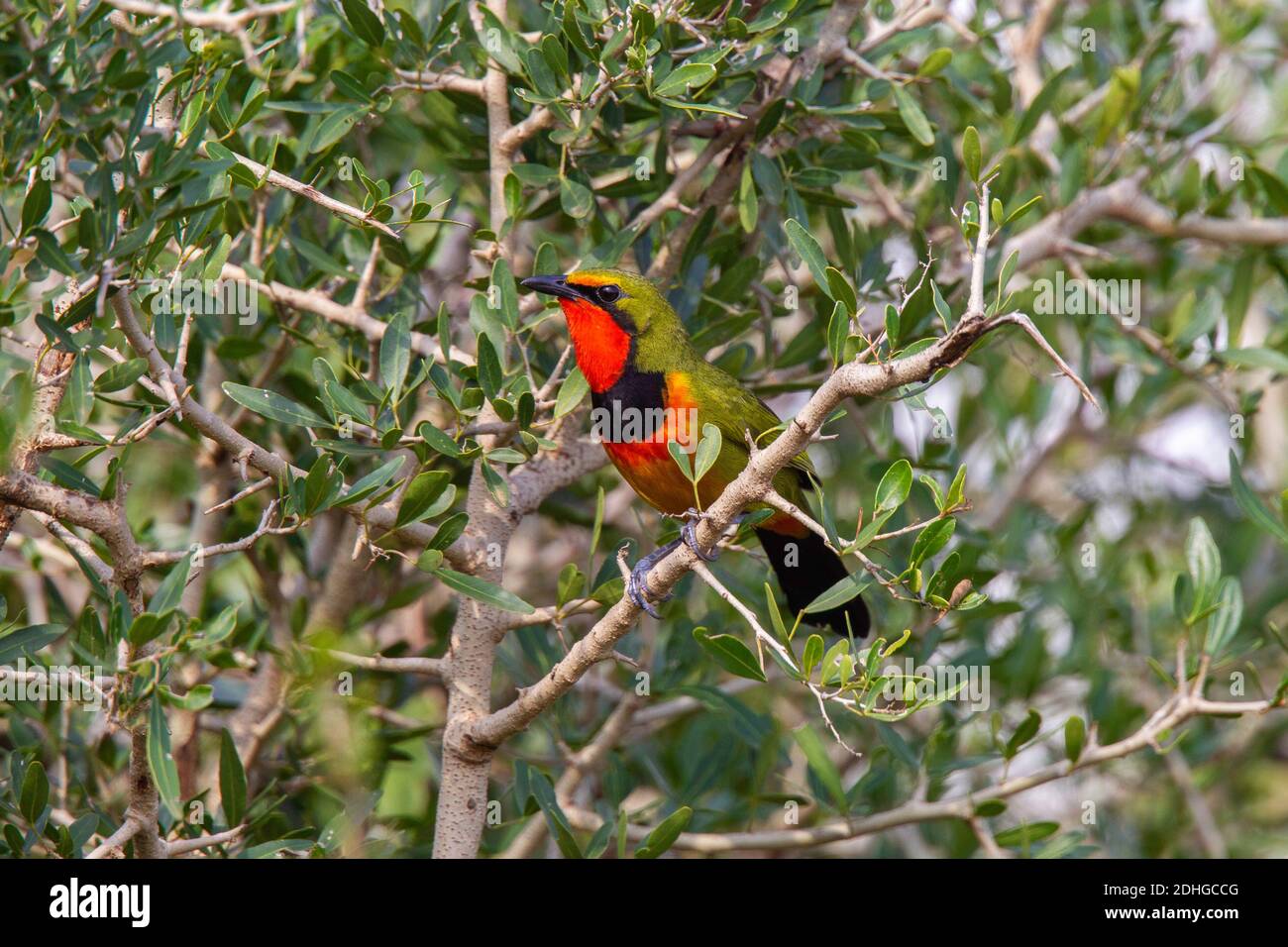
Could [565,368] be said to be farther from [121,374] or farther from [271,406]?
[121,374]

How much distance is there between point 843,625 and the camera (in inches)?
210

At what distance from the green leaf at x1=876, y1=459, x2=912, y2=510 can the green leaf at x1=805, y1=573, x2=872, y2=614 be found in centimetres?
29

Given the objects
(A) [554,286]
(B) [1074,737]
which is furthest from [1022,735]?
(A) [554,286]

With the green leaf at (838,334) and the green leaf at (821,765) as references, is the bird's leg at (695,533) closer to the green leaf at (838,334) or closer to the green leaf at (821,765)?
the green leaf at (838,334)

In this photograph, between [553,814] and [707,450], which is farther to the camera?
Answer: [553,814]

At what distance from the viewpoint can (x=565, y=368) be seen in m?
5.51

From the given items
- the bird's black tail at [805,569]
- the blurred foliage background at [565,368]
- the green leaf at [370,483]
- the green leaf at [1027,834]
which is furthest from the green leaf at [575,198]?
the green leaf at [1027,834]

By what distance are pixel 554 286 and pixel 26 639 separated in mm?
2193

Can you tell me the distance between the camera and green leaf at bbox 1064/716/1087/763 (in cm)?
433

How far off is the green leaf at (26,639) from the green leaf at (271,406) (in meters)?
0.79

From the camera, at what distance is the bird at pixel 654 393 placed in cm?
492

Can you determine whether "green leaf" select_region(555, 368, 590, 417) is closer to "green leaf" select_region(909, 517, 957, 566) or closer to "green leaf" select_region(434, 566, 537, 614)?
"green leaf" select_region(434, 566, 537, 614)
